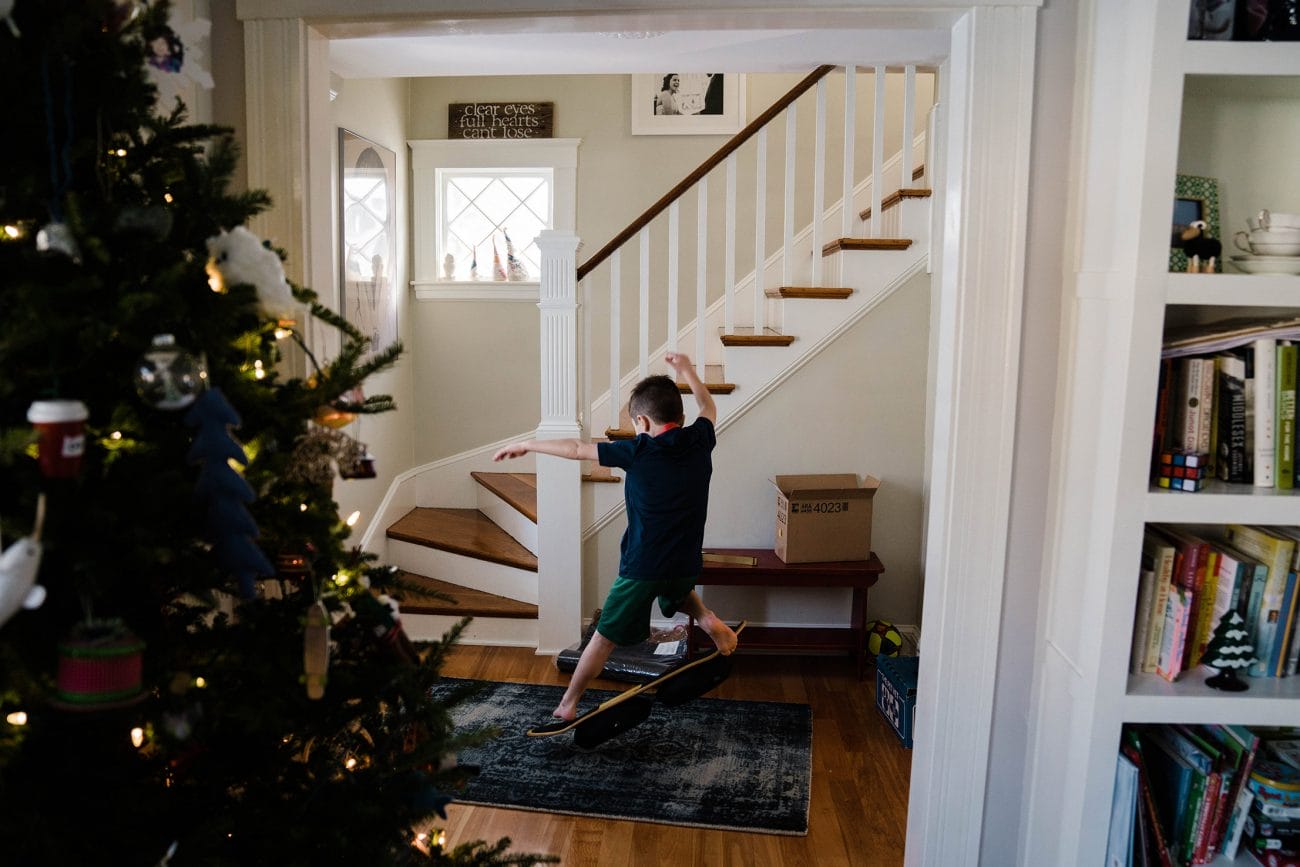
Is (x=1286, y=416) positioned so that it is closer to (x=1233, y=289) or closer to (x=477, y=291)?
(x=1233, y=289)

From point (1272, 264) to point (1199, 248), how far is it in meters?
0.13

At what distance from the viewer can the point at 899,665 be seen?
343 cm

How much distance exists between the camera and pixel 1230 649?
182 centimetres

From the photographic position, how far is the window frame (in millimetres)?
4898

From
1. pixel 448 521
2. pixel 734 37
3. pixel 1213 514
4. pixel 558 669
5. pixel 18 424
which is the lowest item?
pixel 558 669

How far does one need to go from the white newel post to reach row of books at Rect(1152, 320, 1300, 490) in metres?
2.45

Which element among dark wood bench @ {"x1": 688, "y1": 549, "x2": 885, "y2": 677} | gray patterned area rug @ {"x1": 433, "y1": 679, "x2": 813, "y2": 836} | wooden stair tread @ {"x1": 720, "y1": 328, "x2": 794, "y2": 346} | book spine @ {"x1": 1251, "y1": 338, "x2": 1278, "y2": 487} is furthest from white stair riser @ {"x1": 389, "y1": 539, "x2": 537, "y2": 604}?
book spine @ {"x1": 1251, "y1": 338, "x2": 1278, "y2": 487}

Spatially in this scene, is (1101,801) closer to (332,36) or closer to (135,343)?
(135,343)

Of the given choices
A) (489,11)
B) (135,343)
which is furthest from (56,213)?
(489,11)

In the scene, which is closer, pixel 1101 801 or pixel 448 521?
pixel 1101 801

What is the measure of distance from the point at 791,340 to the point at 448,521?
2.04 meters

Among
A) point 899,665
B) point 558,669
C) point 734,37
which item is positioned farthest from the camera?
point 558,669

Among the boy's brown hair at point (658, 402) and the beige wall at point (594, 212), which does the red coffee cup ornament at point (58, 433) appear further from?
the beige wall at point (594, 212)

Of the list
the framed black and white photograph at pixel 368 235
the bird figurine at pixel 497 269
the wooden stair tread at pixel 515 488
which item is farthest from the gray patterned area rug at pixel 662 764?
the bird figurine at pixel 497 269
